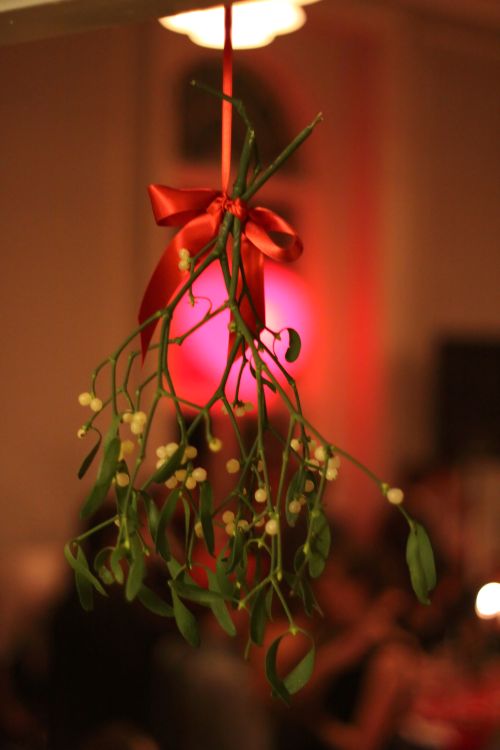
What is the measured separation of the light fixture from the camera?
117 cm

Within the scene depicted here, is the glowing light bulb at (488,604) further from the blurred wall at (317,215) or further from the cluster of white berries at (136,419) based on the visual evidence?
the cluster of white berries at (136,419)

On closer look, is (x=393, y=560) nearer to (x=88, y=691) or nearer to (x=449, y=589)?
(x=449, y=589)

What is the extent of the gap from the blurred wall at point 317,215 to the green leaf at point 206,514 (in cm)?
372

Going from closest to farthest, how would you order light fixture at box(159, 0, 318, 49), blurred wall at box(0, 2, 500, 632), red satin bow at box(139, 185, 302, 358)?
red satin bow at box(139, 185, 302, 358)
light fixture at box(159, 0, 318, 49)
blurred wall at box(0, 2, 500, 632)

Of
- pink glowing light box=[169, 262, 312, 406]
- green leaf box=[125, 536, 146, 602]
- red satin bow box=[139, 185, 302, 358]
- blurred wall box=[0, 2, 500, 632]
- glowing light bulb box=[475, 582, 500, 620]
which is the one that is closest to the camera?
green leaf box=[125, 536, 146, 602]

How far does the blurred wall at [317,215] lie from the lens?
176 inches

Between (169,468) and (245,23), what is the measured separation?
826 mm

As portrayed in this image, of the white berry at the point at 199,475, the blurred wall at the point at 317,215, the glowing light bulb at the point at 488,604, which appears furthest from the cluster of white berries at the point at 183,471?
the blurred wall at the point at 317,215

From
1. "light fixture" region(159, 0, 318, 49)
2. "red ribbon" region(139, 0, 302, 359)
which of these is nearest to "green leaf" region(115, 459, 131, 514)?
"red ribbon" region(139, 0, 302, 359)

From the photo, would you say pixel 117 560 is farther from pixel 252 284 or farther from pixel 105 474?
pixel 252 284

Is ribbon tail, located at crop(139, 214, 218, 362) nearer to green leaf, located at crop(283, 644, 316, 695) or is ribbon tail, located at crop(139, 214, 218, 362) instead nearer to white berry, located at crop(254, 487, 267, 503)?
white berry, located at crop(254, 487, 267, 503)

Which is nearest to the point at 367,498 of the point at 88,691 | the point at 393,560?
the point at 393,560

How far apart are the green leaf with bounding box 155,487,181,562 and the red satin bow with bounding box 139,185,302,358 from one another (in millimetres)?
122

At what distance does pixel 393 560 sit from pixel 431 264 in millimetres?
1761
